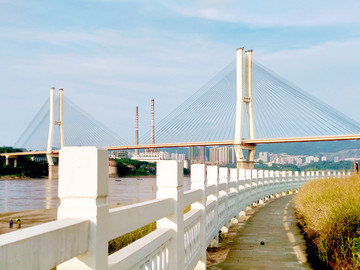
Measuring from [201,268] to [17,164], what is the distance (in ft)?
336

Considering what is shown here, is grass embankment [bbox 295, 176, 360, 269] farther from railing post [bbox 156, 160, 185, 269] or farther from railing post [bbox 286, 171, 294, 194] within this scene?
railing post [bbox 286, 171, 294, 194]

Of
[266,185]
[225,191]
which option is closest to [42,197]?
[266,185]

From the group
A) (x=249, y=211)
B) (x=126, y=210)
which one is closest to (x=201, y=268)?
(x=126, y=210)

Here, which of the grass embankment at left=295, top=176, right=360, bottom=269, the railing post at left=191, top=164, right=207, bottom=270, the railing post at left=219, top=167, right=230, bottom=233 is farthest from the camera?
the railing post at left=219, top=167, right=230, bottom=233

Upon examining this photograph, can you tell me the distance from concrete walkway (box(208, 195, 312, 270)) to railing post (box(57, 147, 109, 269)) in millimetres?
3780

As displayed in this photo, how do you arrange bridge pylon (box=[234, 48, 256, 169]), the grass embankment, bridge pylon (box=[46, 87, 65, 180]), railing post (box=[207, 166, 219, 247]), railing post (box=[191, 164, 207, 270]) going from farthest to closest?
bridge pylon (box=[46, 87, 65, 180]) < bridge pylon (box=[234, 48, 256, 169]) < railing post (box=[207, 166, 219, 247]) < railing post (box=[191, 164, 207, 270]) < the grass embankment

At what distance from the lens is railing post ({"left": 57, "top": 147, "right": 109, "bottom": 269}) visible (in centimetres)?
182

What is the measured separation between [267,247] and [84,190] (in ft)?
17.3

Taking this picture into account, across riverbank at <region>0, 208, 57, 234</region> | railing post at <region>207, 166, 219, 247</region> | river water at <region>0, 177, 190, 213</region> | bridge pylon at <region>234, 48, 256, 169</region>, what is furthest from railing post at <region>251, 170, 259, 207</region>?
bridge pylon at <region>234, 48, 256, 169</region>

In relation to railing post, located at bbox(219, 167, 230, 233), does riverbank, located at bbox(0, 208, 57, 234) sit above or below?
below

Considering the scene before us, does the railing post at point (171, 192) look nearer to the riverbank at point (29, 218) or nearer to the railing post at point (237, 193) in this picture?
the railing post at point (237, 193)

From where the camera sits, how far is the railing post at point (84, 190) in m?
1.82

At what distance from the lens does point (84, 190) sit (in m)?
1.82

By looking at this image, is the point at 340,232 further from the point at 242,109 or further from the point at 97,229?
the point at 242,109
